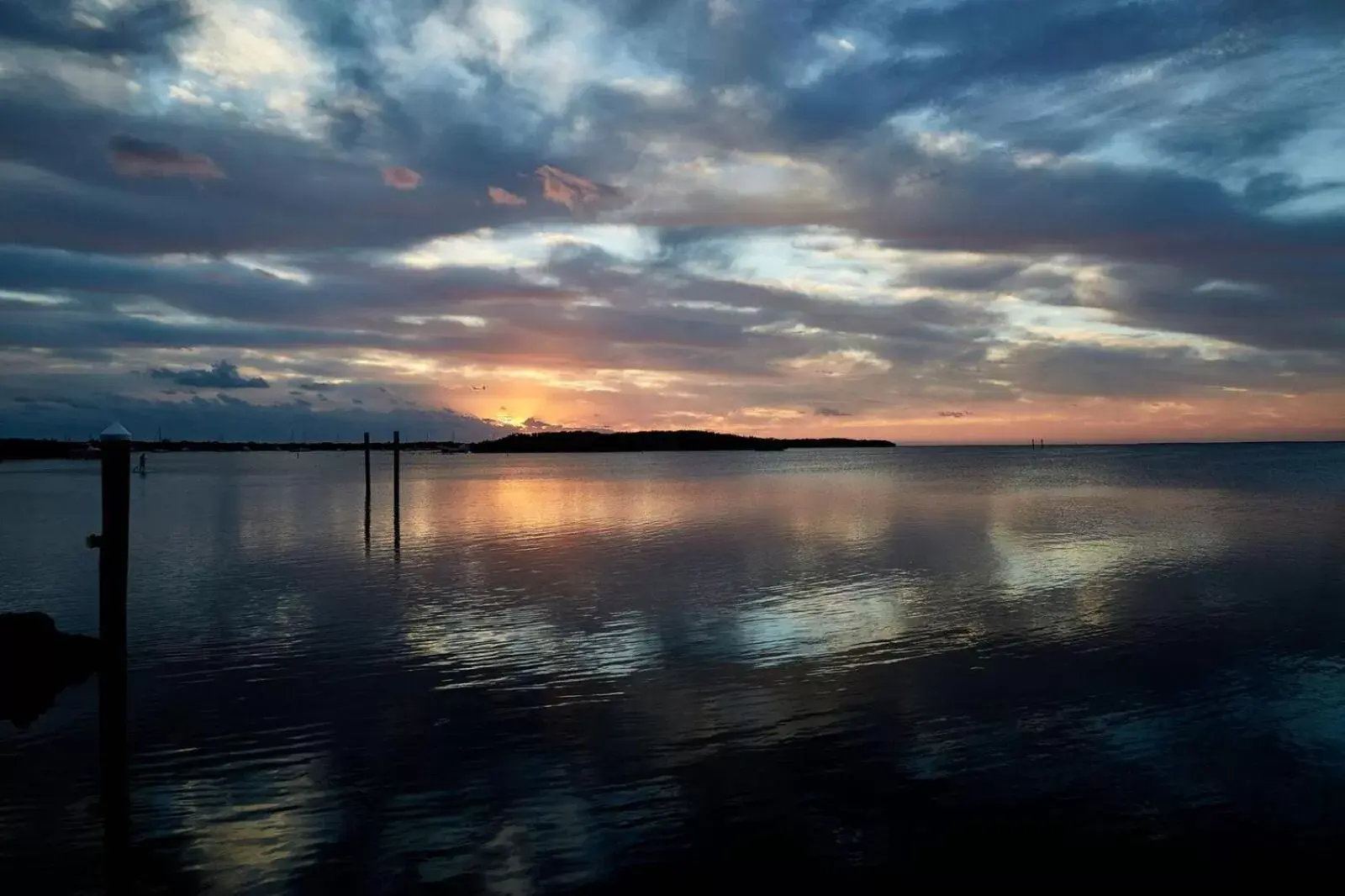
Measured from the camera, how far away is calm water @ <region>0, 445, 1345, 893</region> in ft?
27.5

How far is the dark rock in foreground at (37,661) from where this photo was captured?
1360cm

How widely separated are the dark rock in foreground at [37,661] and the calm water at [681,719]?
548 millimetres

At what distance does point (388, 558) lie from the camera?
28859 millimetres

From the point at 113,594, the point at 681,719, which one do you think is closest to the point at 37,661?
the point at 113,594

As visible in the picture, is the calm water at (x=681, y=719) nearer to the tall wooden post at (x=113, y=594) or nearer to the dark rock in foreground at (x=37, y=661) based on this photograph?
the tall wooden post at (x=113, y=594)

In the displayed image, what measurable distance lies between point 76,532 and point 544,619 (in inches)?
1093

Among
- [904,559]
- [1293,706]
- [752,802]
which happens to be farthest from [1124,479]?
[752,802]

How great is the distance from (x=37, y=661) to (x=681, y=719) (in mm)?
10893

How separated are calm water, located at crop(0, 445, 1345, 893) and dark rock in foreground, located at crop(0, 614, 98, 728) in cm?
55

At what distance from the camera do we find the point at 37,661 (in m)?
14.4

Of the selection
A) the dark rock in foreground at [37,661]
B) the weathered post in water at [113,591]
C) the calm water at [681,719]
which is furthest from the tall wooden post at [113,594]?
the dark rock in foreground at [37,661]

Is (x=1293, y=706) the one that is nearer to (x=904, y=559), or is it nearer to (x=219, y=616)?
(x=904, y=559)

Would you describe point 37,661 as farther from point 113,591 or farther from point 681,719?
point 681,719

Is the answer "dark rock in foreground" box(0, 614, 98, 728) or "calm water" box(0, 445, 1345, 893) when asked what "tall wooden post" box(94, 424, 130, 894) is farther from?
"dark rock in foreground" box(0, 614, 98, 728)
